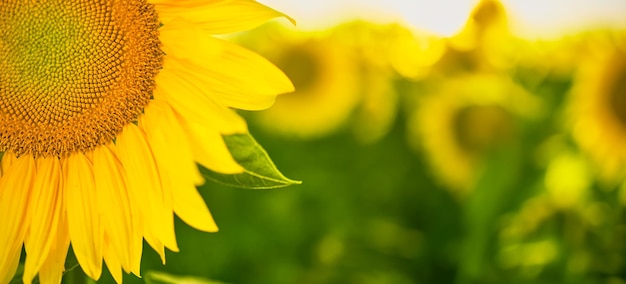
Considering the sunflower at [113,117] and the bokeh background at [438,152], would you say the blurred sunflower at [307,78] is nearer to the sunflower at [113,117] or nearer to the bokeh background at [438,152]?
the bokeh background at [438,152]

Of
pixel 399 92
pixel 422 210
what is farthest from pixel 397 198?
pixel 399 92

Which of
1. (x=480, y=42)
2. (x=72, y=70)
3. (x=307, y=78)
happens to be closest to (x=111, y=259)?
(x=72, y=70)

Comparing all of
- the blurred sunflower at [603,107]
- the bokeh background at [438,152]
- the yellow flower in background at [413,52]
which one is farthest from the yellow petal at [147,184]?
the blurred sunflower at [603,107]

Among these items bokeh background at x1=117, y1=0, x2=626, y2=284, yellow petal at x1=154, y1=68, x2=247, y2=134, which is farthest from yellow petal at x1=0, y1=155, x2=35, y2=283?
bokeh background at x1=117, y1=0, x2=626, y2=284

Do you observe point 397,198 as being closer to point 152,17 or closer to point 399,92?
point 399,92

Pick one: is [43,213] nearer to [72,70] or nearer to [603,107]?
[72,70]

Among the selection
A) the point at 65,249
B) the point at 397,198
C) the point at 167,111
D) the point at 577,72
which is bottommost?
the point at 65,249

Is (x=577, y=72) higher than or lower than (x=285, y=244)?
higher
